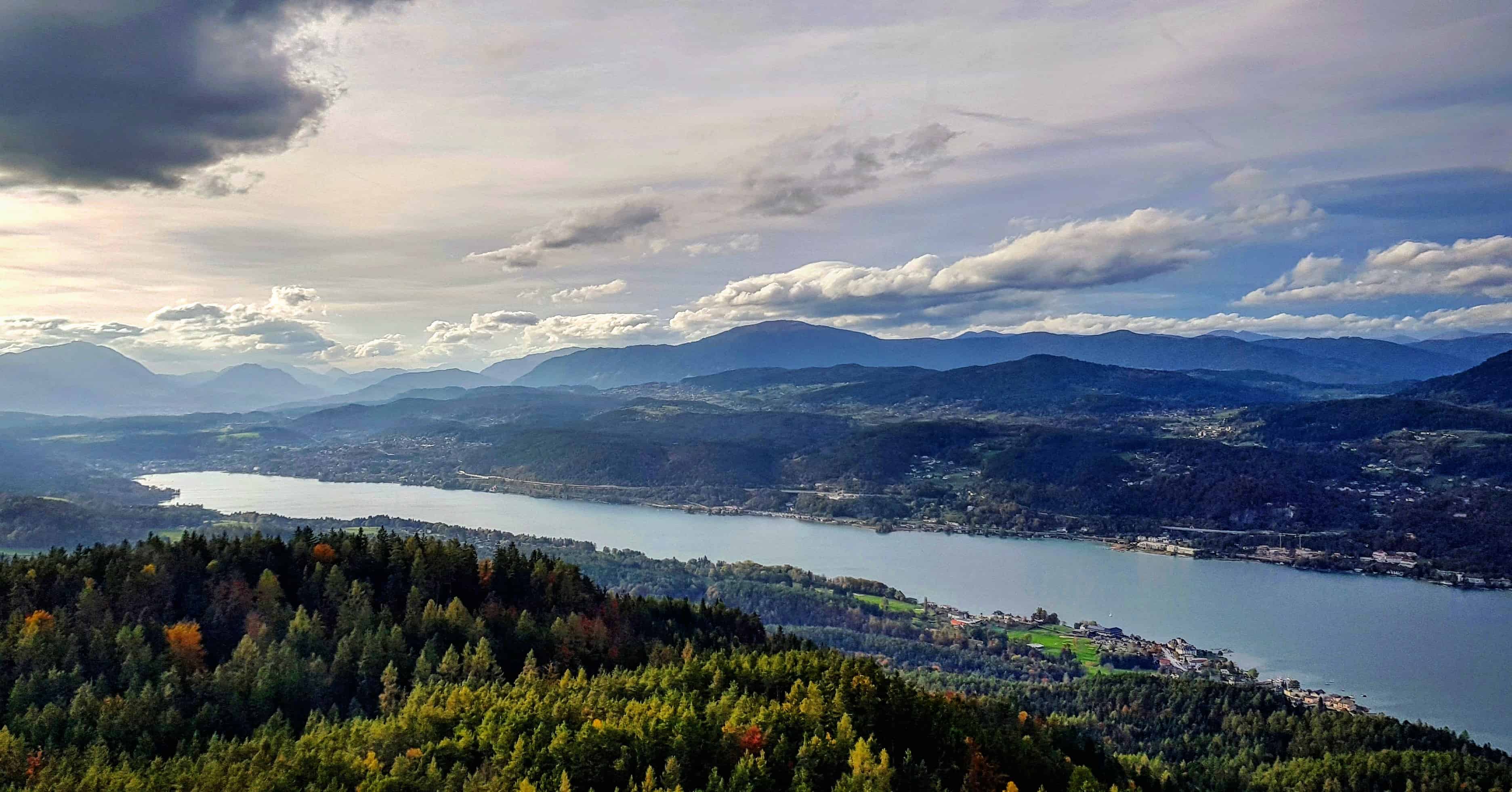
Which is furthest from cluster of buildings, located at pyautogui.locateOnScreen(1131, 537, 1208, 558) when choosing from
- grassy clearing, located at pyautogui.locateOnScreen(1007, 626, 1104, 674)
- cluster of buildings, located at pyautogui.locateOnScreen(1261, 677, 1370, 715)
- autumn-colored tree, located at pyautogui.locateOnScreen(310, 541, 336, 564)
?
autumn-colored tree, located at pyautogui.locateOnScreen(310, 541, 336, 564)

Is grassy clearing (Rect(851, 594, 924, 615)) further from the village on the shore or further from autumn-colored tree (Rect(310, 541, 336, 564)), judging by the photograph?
autumn-colored tree (Rect(310, 541, 336, 564))

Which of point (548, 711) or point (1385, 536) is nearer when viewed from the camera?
point (548, 711)

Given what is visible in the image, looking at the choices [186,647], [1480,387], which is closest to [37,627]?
[186,647]

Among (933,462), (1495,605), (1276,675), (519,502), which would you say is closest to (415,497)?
(519,502)

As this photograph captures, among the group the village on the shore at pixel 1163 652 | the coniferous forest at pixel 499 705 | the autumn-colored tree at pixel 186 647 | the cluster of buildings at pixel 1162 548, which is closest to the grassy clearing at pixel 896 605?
the village on the shore at pixel 1163 652

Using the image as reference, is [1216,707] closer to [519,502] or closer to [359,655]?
[359,655]
